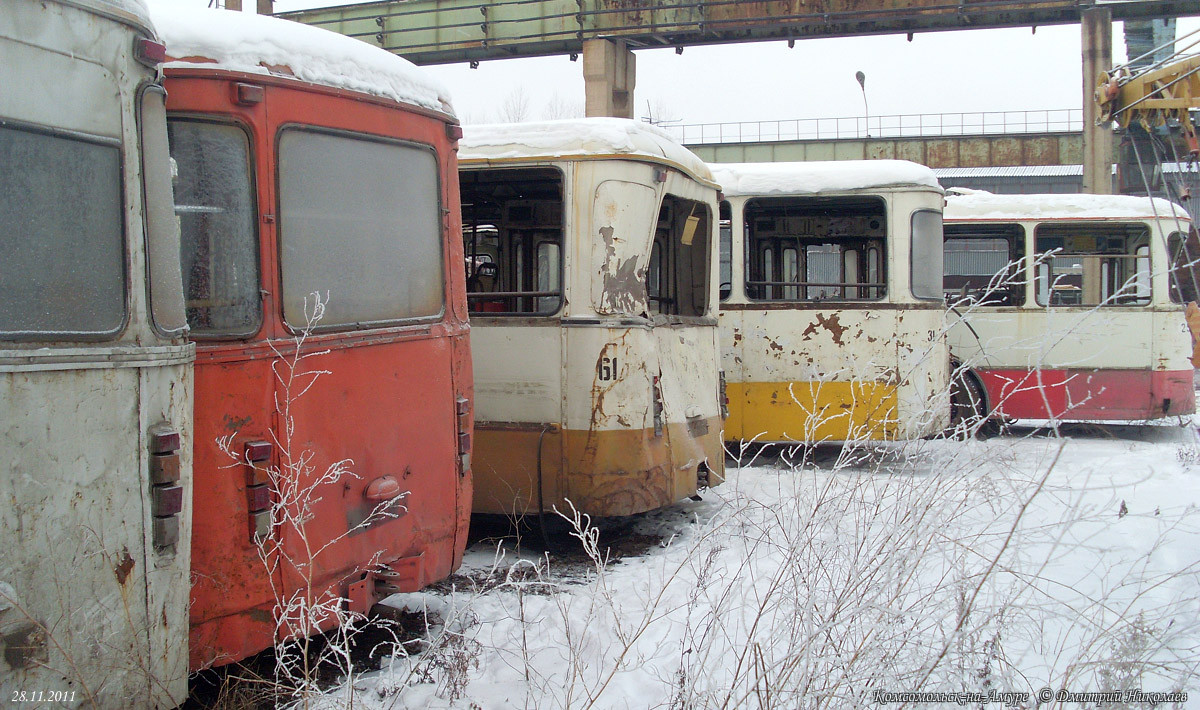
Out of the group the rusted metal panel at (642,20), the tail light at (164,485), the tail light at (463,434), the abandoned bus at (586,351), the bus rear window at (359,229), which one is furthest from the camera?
the rusted metal panel at (642,20)

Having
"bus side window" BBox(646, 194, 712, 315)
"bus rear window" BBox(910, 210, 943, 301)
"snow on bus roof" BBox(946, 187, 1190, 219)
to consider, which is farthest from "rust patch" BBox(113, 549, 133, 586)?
"snow on bus roof" BBox(946, 187, 1190, 219)

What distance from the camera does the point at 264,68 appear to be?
334 cm

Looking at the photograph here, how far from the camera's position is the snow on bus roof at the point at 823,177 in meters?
8.52

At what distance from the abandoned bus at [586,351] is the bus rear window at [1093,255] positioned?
6.32m

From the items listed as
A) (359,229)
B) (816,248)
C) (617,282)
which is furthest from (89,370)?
(816,248)

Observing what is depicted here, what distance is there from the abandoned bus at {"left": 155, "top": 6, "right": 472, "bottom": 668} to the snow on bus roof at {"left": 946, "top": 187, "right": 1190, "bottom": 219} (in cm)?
804

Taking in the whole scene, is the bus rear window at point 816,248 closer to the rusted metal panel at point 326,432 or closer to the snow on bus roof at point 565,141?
the snow on bus roof at point 565,141

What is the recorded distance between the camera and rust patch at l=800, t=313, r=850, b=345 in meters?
8.54

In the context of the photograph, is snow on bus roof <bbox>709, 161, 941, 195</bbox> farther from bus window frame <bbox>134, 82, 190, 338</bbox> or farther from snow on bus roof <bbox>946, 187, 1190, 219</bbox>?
bus window frame <bbox>134, 82, 190, 338</bbox>

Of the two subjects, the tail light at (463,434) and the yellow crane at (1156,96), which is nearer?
the tail light at (463,434)

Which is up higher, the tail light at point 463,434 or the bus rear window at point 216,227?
the bus rear window at point 216,227

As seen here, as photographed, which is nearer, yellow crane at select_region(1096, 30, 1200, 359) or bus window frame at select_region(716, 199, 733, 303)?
bus window frame at select_region(716, 199, 733, 303)

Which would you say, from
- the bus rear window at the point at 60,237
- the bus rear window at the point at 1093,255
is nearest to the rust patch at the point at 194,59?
the bus rear window at the point at 60,237

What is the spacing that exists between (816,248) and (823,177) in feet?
3.07
